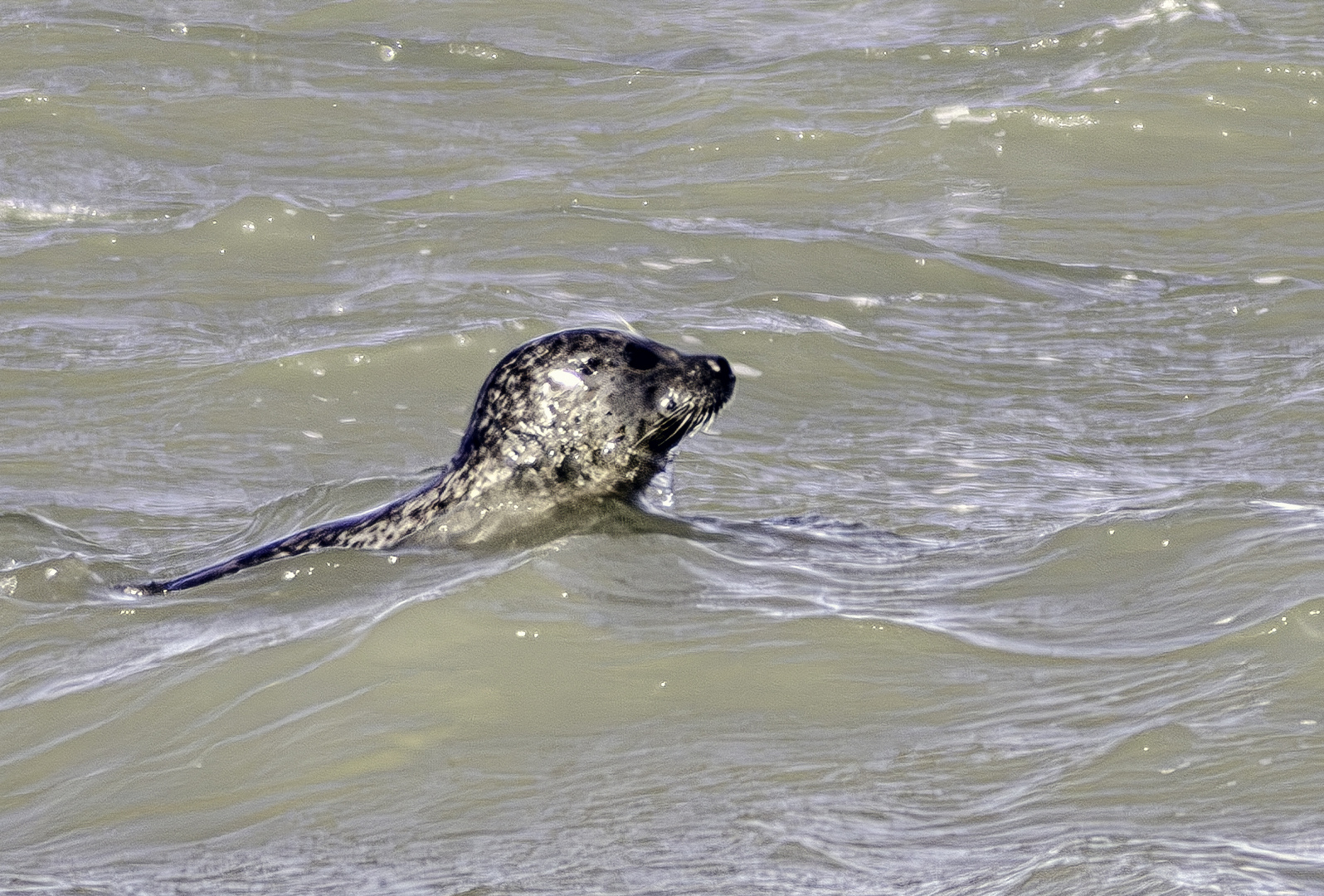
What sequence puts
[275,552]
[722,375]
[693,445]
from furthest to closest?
[693,445], [722,375], [275,552]

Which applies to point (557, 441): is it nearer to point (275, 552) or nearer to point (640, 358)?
point (640, 358)

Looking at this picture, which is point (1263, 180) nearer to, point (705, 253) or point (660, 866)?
point (705, 253)

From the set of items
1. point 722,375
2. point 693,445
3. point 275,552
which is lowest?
point 693,445

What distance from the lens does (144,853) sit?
418 cm

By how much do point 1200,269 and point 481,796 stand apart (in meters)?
5.53

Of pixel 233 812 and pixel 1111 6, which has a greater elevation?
pixel 1111 6

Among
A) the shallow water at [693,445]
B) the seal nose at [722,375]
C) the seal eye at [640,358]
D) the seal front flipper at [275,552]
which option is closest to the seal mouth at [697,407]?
the seal nose at [722,375]

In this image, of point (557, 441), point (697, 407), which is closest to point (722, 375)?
point (697, 407)

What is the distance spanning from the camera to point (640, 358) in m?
5.86

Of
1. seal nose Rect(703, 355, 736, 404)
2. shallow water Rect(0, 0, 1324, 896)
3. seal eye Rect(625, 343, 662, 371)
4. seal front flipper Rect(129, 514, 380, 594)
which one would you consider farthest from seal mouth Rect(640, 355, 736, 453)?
seal front flipper Rect(129, 514, 380, 594)

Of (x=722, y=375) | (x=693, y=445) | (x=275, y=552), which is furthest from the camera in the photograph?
(x=693, y=445)

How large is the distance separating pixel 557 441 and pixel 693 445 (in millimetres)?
1408

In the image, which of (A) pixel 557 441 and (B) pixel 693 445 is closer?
(A) pixel 557 441

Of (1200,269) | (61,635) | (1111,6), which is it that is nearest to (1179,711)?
(61,635)
